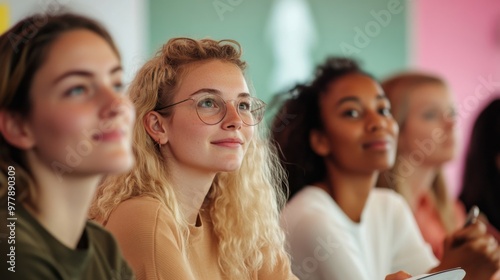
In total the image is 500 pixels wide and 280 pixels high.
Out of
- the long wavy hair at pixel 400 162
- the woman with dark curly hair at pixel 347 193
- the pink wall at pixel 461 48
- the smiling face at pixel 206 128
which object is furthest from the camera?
the pink wall at pixel 461 48

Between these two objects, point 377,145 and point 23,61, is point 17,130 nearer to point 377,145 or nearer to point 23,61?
point 23,61

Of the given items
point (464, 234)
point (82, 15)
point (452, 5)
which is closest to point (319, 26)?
point (452, 5)

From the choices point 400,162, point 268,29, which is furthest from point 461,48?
point 400,162

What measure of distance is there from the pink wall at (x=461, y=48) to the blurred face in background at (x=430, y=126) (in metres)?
1.81

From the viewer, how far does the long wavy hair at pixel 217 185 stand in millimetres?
1156

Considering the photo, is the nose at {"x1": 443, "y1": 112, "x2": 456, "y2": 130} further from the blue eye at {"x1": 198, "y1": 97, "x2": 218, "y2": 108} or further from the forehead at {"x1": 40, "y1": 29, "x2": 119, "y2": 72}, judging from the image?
the forehead at {"x1": 40, "y1": 29, "x2": 119, "y2": 72}

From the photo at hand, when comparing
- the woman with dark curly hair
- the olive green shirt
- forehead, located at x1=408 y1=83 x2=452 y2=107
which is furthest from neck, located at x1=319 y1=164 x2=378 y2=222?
the olive green shirt

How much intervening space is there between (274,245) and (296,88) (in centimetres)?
59

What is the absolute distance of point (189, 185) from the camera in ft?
3.88

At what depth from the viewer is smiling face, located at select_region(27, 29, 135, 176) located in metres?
0.78

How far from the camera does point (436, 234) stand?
2213 millimetres

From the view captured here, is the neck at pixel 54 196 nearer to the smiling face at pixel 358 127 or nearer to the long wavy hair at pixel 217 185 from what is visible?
the long wavy hair at pixel 217 185

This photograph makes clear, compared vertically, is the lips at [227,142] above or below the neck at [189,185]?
above

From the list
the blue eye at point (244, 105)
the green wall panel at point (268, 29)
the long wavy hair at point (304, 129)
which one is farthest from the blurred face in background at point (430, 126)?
the blue eye at point (244, 105)
